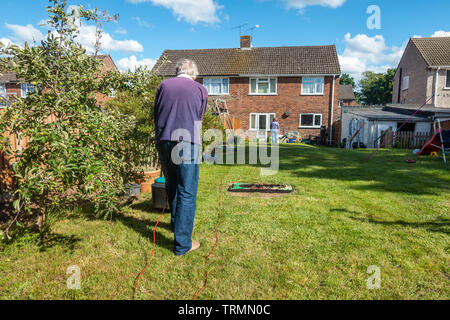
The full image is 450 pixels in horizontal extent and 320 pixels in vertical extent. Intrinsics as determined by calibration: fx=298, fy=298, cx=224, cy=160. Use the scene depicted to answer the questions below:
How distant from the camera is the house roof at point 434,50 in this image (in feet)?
77.1

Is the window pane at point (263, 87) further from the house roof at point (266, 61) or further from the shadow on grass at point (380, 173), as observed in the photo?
the shadow on grass at point (380, 173)

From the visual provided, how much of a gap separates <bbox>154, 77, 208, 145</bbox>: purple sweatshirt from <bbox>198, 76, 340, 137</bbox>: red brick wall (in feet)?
66.5

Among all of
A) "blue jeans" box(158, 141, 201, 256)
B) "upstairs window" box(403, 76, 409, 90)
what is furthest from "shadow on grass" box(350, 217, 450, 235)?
"upstairs window" box(403, 76, 409, 90)

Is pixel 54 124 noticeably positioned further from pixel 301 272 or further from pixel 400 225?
pixel 400 225

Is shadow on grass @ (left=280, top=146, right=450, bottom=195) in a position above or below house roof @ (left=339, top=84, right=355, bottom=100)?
below

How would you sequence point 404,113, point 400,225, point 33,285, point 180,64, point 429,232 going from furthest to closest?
point 404,113 → point 400,225 → point 429,232 → point 180,64 → point 33,285

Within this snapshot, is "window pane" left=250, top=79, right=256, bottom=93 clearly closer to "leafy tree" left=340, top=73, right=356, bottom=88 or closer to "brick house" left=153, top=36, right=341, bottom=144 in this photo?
"brick house" left=153, top=36, right=341, bottom=144

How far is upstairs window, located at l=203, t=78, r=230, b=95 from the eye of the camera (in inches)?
984

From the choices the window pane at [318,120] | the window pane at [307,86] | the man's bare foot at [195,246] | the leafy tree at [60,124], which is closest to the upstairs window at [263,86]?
the window pane at [307,86]

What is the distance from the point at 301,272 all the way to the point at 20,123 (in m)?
3.32

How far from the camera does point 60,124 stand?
314cm

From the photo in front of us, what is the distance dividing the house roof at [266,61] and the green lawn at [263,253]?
19.9 metres

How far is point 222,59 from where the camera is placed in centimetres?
2589

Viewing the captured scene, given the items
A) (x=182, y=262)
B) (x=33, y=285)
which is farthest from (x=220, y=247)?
(x=33, y=285)
